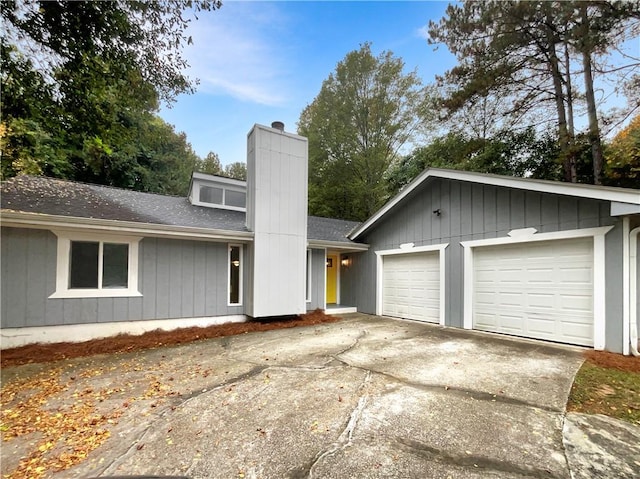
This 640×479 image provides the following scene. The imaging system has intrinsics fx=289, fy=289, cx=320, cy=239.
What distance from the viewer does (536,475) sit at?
208 centimetres

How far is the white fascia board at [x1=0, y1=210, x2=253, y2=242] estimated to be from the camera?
5.22 meters

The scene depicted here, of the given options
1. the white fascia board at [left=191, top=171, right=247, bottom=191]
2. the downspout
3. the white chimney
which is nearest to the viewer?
the downspout

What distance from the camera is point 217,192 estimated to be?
1002cm

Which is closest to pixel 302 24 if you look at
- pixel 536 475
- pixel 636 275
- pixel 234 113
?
pixel 234 113

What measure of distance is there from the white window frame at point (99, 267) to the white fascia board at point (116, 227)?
0.27 m

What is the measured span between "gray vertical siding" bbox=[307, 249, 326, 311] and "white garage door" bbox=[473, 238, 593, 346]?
4482 millimetres

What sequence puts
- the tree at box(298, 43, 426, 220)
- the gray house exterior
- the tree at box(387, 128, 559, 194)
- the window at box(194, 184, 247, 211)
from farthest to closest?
the tree at box(298, 43, 426, 220) → the tree at box(387, 128, 559, 194) → the window at box(194, 184, 247, 211) → the gray house exterior

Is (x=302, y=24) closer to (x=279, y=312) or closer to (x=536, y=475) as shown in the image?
(x=279, y=312)

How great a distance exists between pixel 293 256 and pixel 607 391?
6283 mm

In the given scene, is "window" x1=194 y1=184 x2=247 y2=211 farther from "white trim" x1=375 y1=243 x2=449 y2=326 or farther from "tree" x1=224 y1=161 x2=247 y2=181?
"tree" x1=224 y1=161 x2=247 y2=181

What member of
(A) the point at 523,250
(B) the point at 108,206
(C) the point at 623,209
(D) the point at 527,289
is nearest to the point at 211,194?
(B) the point at 108,206

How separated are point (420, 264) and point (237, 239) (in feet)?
17.3

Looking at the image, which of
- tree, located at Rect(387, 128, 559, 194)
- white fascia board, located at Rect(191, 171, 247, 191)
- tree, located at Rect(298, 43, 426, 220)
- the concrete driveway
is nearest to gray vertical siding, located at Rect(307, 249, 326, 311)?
white fascia board, located at Rect(191, 171, 247, 191)

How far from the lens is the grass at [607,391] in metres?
3.03
